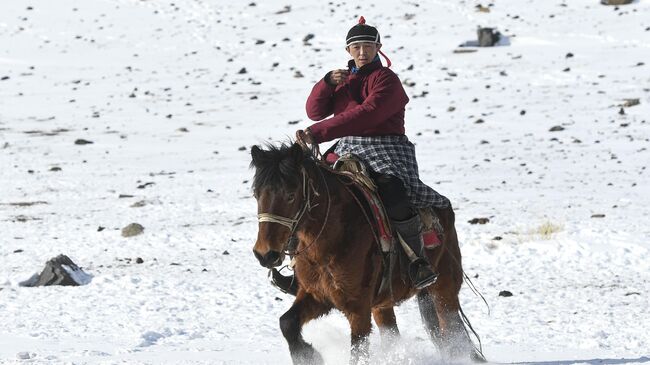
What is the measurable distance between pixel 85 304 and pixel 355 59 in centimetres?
495

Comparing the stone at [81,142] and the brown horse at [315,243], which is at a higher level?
the brown horse at [315,243]

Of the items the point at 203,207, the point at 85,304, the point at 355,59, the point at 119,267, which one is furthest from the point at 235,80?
the point at 355,59

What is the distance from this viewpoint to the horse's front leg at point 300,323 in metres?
6.17

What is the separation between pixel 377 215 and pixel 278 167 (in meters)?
1.09

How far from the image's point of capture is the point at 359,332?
6.17 meters

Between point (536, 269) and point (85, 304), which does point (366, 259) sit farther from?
point (536, 269)

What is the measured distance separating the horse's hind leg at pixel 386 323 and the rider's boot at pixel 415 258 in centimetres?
76

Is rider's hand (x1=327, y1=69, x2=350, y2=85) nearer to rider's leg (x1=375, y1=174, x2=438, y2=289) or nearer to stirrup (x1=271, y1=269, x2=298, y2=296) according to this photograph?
rider's leg (x1=375, y1=174, x2=438, y2=289)

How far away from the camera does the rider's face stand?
6.73m

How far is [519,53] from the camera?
3503 cm

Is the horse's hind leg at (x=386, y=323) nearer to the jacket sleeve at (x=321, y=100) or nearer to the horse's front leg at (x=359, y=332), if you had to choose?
the horse's front leg at (x=359, y=332)

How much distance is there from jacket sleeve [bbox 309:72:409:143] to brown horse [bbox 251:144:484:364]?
27cm

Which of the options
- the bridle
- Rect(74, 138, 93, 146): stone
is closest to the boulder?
the bridle

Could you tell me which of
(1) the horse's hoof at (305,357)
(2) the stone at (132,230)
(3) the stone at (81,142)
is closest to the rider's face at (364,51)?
(1) the horse's hoof at (305,357)
